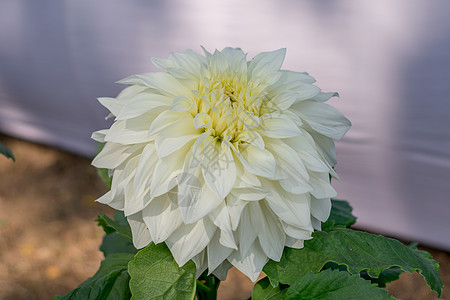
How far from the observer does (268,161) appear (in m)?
0.45

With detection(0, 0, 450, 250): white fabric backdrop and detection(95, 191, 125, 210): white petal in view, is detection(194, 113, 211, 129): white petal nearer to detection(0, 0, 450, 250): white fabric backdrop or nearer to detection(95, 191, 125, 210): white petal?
detection(95, 191, 125, 210): white petal

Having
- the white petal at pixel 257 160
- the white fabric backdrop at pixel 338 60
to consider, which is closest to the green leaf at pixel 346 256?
the white petal at pixel 257 160

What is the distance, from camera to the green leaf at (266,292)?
0.54 metres

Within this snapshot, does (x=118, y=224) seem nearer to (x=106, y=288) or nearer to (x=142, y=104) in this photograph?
(x=106, y=288)

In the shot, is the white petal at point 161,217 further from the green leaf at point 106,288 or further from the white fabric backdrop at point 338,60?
the white fabric backdrop at point 338,60

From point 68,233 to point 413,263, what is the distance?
1368mm

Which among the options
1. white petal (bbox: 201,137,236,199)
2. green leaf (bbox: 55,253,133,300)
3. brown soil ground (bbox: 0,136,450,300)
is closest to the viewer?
white petal (bbox: 201,137,236,199)

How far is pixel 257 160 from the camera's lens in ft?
1.50

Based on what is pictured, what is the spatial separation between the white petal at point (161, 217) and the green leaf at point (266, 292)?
14 centimetres

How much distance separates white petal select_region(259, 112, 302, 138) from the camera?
0.46 meters

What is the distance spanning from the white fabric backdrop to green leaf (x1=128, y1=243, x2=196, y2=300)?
3.01 ft

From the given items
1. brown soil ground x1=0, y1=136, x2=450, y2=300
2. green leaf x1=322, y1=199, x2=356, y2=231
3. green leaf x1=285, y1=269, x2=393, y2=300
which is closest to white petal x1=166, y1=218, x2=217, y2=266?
green leaf x1=285, y1=269, x2=393, y2=300

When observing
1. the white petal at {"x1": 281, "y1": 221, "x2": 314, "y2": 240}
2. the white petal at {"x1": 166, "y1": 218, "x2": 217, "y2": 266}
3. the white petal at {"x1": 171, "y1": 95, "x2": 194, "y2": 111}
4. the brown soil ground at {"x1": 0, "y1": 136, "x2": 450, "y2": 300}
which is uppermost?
the white petal at {"x1": 171, "y1": 95, "x2": 194, "y2": 111}

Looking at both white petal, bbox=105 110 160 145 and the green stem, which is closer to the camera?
white petal, bbox=105 110 160 145
